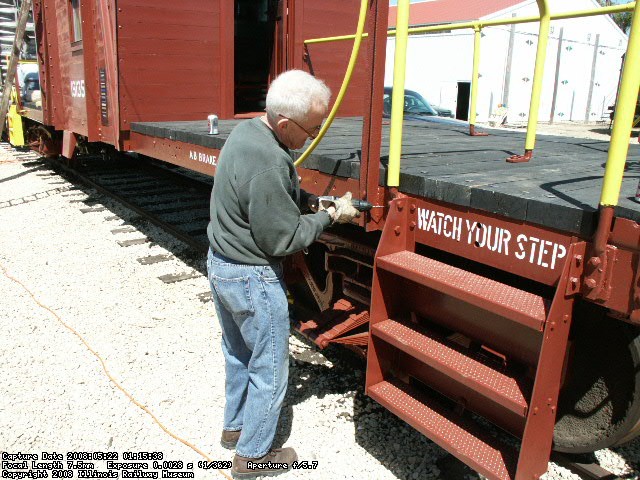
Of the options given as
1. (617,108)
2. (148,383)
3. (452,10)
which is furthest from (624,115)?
(452,10)

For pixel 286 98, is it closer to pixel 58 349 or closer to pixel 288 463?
pixel 288 463

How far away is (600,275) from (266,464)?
178 cm

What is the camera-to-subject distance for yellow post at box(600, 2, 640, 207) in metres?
1.68

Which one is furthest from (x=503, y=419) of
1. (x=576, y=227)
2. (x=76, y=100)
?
(x=76, y=100)

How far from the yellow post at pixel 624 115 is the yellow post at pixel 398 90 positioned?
88 centimetres

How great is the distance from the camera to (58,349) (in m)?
3.92

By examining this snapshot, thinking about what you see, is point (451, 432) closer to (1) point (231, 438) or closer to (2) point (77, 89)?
(1) point (231, 438)

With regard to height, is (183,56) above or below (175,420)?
above

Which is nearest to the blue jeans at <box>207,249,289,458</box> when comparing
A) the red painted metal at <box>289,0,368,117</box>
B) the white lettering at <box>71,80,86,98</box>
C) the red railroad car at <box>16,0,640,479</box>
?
the red railroad car at <box>16,0,640,479</box>

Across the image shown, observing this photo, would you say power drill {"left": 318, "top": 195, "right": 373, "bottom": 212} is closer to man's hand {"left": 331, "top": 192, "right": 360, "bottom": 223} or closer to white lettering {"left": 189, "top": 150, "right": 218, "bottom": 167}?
man's hand {"left": 331, "top": 192, "right": 360, "bottom": 223}

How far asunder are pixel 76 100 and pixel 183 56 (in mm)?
1946

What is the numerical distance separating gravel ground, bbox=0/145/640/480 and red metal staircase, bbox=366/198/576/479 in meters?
0.55

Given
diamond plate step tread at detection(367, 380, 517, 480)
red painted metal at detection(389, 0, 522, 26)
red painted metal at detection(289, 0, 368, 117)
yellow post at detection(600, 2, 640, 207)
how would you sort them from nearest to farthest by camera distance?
yellow post at detection(600, 2, 640, 207) → diamond plate step tread at detection(367, 380, 517, 480) → red painted metal at detection(289, 0, 368, 117) → red painted metal at detection(389, 0, 522, 26)

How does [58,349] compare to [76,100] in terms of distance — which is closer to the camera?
[58,349]
